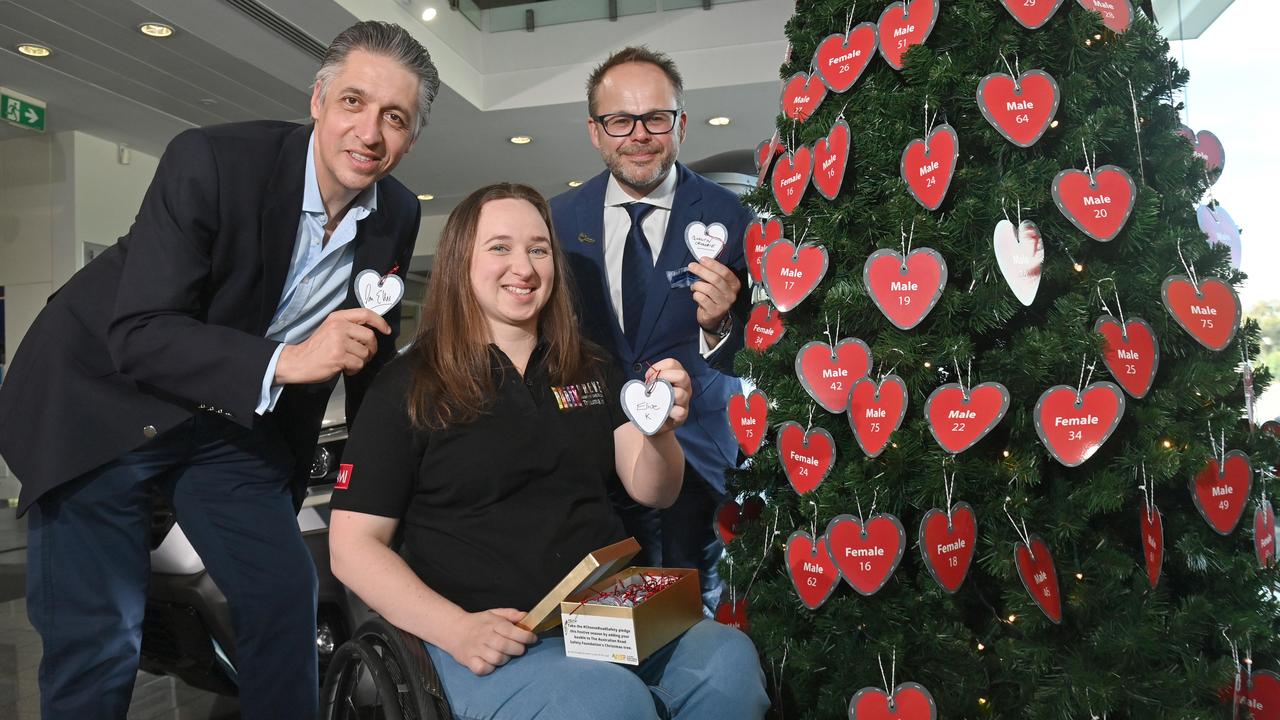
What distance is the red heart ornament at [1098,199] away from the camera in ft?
4.61

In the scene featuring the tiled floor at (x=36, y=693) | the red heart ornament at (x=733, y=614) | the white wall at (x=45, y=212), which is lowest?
the tiled floor at (x=36, y=693)

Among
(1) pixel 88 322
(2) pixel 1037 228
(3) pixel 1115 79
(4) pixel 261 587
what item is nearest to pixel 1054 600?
(2) pixel 1037 228

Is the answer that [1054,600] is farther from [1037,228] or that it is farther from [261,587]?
[261,587]

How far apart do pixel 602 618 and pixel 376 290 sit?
774 mm

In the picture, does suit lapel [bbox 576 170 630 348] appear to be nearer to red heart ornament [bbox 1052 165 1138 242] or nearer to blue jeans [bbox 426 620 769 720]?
blue jeans [bbox 426 620 769 720]

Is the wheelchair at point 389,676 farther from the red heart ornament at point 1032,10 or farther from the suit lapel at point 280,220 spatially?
the red heart ornament at point 1032,10

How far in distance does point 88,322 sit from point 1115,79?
1.89m

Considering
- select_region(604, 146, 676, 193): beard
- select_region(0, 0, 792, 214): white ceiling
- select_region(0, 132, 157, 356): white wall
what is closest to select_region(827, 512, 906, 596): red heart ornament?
select_region(604, 146, 676, 193): beard

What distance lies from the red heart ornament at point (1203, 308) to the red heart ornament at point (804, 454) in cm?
57

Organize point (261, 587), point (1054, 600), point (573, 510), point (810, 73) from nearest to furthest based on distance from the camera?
1. point (1054, 600)
2. point (573, 510)
3. point (810, 73)
4. point (261, 587)

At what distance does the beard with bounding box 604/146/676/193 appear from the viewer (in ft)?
7.60

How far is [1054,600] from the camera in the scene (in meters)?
1.44

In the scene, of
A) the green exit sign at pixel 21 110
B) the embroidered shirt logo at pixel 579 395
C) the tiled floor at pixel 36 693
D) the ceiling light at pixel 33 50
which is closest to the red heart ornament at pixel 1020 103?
the embroidered shirt logo at pixel 579 395

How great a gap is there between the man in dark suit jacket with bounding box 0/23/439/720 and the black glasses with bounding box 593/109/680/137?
0.51 metres
